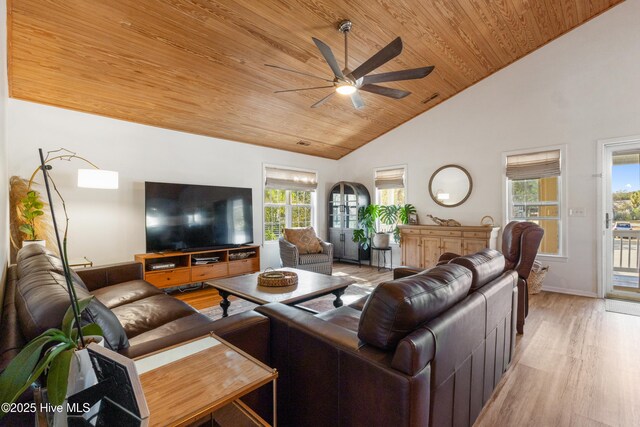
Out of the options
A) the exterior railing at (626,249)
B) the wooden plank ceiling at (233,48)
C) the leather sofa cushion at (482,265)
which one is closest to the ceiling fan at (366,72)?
the wooden plank ceiling at (233,48)

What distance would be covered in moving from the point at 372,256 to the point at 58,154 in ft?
18.0

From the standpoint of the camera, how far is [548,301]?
3.93 metres

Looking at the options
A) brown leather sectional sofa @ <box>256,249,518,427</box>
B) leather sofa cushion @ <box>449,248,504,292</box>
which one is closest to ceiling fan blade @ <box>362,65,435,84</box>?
leather sofa cushion @ <box>449,248,504,292</box>

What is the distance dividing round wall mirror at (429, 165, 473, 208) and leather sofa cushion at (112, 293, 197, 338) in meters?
4.71

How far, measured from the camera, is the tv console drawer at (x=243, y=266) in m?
4.78

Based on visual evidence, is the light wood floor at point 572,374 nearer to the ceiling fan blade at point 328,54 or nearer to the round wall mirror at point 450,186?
the round wall mirror at point 450,186

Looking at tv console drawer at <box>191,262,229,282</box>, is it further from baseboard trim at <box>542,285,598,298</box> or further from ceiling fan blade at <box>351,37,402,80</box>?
baseboard trim at <box>542,285,598,298</box>

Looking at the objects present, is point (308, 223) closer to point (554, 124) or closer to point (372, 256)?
point (372, 256)

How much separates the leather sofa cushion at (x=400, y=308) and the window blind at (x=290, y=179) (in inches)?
187

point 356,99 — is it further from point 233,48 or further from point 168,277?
point 168,277

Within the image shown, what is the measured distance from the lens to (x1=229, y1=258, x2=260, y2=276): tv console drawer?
15.7ft

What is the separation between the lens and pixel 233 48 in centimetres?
319

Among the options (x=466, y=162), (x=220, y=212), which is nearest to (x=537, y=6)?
(x=466, y=162)

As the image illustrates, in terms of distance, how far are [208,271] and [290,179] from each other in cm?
255
